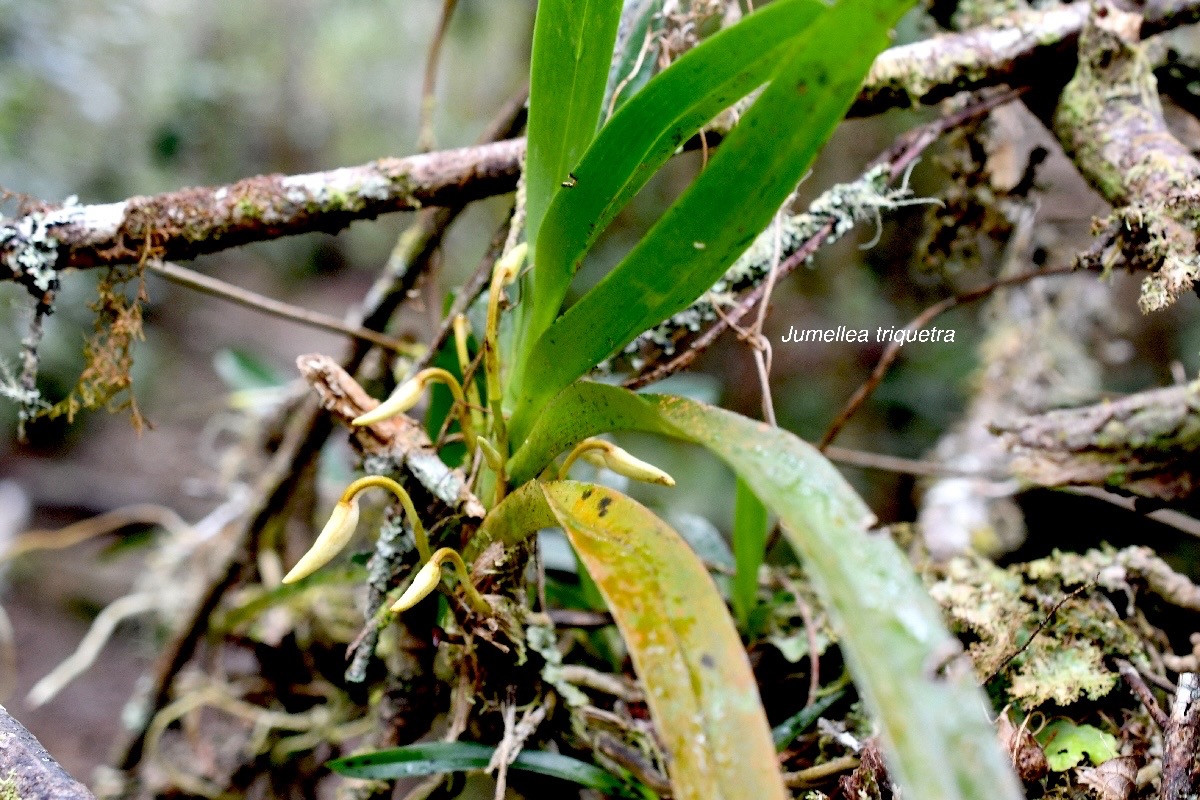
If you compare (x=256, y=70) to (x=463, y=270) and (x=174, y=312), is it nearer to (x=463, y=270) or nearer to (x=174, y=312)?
A: (x=174, y=312)

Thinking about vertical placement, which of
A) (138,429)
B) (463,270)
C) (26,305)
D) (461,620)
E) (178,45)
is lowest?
(461,620)

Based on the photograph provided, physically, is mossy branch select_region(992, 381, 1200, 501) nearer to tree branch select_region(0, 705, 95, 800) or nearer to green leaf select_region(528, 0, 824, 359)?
green leaf select_region(528, 0, 824, 359)

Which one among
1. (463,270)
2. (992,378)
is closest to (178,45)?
(463,270)

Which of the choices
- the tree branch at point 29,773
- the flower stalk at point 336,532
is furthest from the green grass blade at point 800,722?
the tree branch at point 29,773

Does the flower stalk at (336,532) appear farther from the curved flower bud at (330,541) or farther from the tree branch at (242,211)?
the tree branch at (242,211)

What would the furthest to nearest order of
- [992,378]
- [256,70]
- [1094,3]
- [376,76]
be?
[376,76] < [256,70] < [992,378] < [1094,3]
